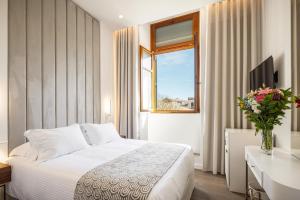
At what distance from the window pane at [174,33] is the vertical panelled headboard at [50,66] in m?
1.57

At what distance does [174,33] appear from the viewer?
4.03m

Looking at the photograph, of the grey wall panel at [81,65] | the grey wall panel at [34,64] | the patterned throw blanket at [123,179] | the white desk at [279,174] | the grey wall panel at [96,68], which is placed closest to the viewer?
the white desk at [279,174]

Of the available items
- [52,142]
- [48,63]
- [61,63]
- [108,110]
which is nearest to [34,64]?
[48,63]

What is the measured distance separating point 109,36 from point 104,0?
1.01 metres

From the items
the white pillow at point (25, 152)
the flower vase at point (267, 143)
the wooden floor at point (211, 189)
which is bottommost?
the wooden floor at point (211, 189)

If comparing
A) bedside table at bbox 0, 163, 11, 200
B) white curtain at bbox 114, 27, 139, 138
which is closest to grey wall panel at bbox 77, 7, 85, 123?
white curtain at bbox 114, 27, 139, 138

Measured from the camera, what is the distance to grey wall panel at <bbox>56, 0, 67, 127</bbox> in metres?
2.60

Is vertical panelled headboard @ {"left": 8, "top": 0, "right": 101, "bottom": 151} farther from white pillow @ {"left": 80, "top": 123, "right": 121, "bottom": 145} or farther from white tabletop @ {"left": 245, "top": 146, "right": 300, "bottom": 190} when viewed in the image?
white tabletop @ {"left": 245, "top": 146, "right": 300, "bottom": 190}

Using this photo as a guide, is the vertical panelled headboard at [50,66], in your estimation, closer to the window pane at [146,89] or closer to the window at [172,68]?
the window pane at [146,89]

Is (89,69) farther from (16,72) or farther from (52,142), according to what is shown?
(52,142)

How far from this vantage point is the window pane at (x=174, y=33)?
3865mm

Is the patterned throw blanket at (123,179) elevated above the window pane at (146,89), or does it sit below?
below

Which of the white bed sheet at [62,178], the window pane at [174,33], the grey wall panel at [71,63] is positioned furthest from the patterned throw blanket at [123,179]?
the window pane at [174,33]

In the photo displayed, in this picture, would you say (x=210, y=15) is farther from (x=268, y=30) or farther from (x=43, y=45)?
(x=43, y=45)
